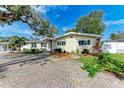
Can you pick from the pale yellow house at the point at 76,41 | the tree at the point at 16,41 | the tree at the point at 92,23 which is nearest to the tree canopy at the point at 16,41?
the tree at the point at 16,41

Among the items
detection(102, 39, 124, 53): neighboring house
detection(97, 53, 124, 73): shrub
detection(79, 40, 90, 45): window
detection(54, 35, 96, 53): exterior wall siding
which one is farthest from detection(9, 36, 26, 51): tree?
detection(97, 53, 124, 73): shrub

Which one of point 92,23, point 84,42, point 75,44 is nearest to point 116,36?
point 92,23

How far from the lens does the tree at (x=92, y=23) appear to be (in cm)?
3459

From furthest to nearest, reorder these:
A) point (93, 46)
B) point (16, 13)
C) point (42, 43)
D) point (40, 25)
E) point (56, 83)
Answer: point (42, 43)
point (93, 46)
point (40, 25)
point (16, 13)
point (56, 83)

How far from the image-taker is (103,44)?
24266 mm

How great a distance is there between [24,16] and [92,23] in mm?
24726

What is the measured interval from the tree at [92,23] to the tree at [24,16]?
2043 cm

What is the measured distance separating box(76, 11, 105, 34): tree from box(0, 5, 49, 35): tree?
20.4 m

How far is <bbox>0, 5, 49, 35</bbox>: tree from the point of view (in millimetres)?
10828

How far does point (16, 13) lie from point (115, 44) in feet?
57.2

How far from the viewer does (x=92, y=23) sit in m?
35.2

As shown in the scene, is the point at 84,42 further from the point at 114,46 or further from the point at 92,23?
the point at 92,23

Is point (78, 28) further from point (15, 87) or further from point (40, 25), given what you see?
point (15, 87)

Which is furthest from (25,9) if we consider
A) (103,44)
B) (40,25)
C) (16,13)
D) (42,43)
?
(42,43)
